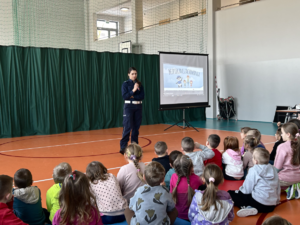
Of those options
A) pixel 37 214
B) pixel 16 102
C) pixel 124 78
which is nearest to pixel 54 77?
pixel 16 102

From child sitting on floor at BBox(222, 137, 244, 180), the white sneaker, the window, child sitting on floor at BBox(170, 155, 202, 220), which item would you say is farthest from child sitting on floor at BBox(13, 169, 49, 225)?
the window

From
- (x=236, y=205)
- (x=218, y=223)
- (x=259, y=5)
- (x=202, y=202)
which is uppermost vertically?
(x=259, y=5)

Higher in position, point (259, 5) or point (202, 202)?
point (259, 5)

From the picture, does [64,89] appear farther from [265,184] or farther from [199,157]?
[265,184]

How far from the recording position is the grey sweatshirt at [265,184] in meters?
2.50

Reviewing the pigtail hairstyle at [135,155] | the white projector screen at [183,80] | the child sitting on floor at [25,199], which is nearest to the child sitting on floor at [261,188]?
the pigtail hairstyle at [135,155]

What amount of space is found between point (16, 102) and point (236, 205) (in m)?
5.91

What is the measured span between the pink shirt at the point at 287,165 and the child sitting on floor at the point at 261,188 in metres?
0.45

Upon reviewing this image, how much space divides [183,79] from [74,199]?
6.51 m

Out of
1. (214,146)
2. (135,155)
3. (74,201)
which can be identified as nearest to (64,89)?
(214,146)

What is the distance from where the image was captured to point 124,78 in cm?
866

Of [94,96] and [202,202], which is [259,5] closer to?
[94,96]

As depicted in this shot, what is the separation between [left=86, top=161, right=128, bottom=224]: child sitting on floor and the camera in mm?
2217

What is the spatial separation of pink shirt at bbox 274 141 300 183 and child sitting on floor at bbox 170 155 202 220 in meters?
1.11
